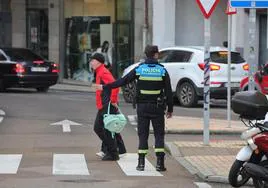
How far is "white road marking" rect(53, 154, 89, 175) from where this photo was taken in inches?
381

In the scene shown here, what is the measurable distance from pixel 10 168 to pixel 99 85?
1875 millimetres

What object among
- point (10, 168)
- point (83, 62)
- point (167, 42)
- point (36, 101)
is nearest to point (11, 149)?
point (10, 168)

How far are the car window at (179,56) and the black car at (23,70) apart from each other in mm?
5480

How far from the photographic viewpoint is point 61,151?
11555 mm

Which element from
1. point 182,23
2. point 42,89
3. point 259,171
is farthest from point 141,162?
point 182,23

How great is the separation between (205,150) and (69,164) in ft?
8.15

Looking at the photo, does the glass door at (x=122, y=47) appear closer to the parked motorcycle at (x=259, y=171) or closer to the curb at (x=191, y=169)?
the curb at (x=191, y=169)

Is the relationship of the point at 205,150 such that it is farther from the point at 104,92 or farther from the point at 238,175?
the point at 238,175

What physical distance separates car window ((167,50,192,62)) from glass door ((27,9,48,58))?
38.9 ft

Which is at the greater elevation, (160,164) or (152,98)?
(152,98)

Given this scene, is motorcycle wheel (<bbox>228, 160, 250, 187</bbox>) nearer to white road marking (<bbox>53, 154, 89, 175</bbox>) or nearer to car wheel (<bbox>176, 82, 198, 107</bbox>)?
white road marking (<bbox>53, 154, 89, 175</bbox>)

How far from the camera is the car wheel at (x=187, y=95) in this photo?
1933 centimetres

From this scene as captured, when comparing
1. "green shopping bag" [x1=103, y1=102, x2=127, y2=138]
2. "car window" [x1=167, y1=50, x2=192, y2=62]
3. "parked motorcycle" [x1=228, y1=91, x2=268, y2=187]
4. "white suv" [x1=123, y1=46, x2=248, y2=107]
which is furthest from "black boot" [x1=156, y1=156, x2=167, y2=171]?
"car window" [x1=167, y1=50, x2=192, y2=62]

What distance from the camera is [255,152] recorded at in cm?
782
